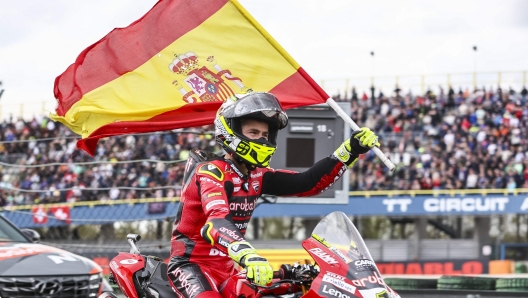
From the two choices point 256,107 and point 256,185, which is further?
point 256,185

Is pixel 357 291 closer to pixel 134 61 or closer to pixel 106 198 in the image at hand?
pixel 134 61

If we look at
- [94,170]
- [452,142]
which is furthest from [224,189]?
[452,142]

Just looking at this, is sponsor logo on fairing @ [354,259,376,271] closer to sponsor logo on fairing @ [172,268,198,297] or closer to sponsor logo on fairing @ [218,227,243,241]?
sponsor logo on fairing @ [218,227,243,241]

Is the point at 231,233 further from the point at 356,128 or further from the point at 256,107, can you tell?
the point at 356,128

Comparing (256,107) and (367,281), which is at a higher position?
(256,107)

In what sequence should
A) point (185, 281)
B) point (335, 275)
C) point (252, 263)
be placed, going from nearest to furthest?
point (252, 263) < point (335, 275) < point (185, 281)

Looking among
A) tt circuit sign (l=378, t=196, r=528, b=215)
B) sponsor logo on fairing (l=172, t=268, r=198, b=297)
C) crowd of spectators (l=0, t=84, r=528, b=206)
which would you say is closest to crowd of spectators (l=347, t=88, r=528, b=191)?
crowd of spectators (l=0, t=84, r=528, b=206)

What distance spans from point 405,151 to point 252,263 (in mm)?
17784

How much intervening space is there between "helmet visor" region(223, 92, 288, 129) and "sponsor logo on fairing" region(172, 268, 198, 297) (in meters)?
1.08

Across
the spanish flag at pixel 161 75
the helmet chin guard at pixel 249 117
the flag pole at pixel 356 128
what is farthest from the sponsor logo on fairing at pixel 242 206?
the spanish flag at pixel 161 75

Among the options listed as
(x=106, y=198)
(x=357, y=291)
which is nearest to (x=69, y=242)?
(x=106, y=198)

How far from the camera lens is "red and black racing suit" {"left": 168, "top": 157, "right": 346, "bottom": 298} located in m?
5.57

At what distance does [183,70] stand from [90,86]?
918mm

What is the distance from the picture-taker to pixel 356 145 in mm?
6395
